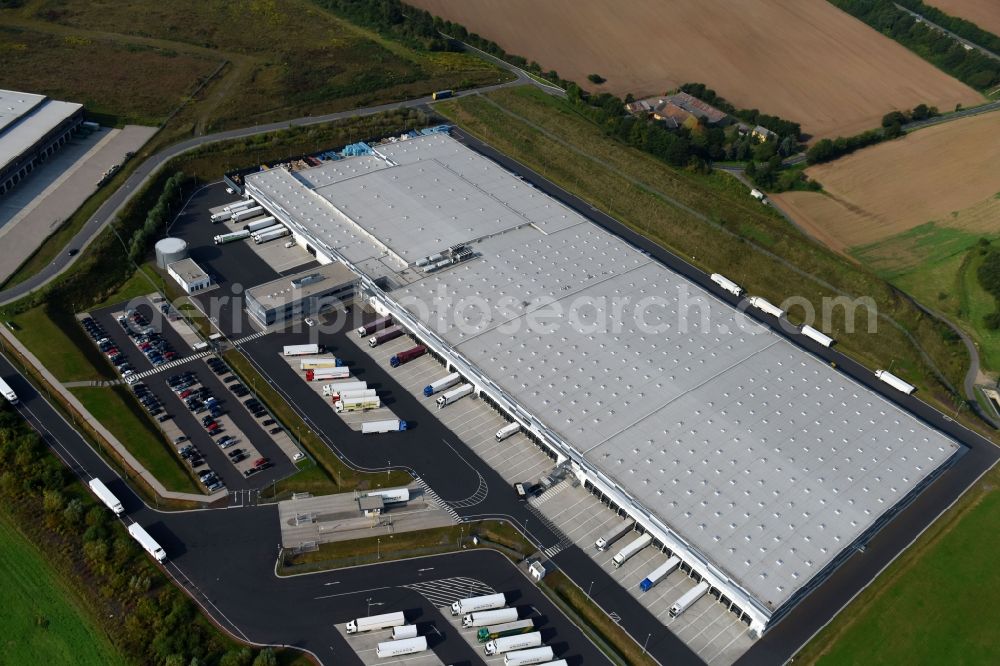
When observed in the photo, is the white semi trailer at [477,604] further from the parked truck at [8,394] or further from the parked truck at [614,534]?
the parked truck at [8,394]

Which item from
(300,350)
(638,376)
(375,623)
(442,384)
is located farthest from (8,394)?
(638,376)

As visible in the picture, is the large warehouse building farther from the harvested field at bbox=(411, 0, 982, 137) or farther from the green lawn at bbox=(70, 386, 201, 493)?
the harvested field at bbox=(411, 0, 982, 137)

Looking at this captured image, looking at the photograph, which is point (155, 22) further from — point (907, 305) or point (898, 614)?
point (898, 614)

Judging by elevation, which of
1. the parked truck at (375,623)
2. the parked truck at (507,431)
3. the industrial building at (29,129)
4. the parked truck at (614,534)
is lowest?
the industrial building at (29,129)

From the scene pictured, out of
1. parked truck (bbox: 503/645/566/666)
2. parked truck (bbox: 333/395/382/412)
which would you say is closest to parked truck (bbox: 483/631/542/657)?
parked truck (bbox: 503/645/566/666)

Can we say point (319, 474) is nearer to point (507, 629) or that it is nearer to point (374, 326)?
point (374, 326)

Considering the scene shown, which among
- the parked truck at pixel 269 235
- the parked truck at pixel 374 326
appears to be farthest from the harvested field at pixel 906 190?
the parked truck at pixel 269 235

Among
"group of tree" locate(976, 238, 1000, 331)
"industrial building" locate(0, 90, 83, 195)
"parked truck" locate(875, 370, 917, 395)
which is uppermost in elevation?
"group of tree" locate(976, 238, 1000, 331)

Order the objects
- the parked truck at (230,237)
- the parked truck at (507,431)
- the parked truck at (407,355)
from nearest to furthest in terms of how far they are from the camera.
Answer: the parked truck at (507,431) → the parked truck at (407,355) → the parked truck at (230,237)
